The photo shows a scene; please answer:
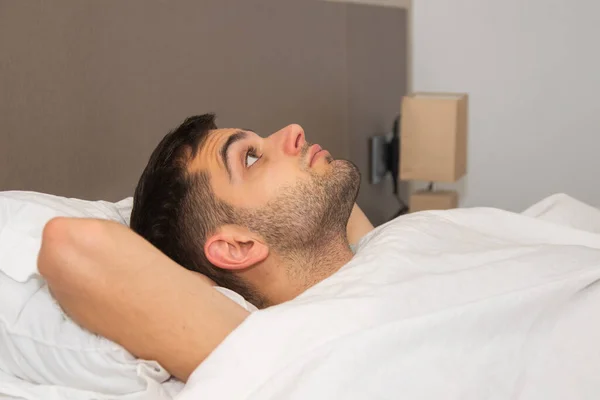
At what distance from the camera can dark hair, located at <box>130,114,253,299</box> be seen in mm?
1208

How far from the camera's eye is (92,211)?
1.22 m

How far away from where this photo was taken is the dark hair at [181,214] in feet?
3.96

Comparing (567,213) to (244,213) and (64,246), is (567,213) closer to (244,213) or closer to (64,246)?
(244,213)

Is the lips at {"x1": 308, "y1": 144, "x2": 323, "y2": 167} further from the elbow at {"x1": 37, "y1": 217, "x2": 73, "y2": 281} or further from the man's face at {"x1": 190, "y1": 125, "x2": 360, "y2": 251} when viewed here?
the elbow at {"x1": 37, "y1": 217, "x2": 73, "y2": 281}

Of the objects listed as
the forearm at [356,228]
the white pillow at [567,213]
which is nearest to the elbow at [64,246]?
the forearm at [356,228]

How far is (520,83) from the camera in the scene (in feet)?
9.91

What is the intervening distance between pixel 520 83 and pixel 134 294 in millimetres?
2473

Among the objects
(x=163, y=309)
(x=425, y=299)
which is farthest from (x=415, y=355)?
(x=163, y=309)

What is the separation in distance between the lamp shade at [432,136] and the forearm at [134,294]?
1.70 meters

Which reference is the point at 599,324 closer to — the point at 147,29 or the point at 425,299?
the point at 425,299

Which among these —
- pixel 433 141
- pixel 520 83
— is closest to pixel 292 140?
pixel 433 141

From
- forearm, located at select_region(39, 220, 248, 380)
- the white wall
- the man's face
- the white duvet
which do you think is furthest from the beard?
the white wall

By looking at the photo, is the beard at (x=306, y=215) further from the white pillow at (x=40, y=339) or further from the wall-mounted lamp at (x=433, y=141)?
the wall-mounted lamp at (x=433, y=141)

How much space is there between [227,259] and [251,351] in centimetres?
32
